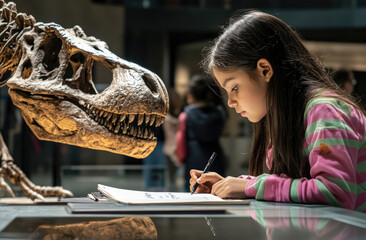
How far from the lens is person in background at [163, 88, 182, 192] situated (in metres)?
4.62

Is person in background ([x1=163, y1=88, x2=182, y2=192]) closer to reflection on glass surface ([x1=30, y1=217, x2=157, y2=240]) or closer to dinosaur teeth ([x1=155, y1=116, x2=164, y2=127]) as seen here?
dinosaur teeth ([x1=155, y1=116, x2=164, y2=127])

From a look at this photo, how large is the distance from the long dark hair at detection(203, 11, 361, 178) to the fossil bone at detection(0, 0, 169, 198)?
256 millimetres

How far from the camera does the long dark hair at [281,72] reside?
1455 millimetres

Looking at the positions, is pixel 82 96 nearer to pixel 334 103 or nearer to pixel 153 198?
pixel 153 198

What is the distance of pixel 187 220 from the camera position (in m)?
1.08

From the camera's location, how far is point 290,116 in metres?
1.46

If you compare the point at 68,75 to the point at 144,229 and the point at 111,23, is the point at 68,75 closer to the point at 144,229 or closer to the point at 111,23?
the point at 144,229

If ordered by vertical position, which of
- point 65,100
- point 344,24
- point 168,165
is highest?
point 344,24

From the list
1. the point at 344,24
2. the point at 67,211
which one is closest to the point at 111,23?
the point at 344,24

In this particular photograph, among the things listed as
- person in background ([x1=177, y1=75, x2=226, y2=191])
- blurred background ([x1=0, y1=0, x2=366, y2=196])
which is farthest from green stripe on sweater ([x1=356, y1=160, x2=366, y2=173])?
blurred background ([x1=0, y1=0, x2=366, y2=196])

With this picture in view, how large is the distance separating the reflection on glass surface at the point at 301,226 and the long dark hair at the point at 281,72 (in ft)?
0.93

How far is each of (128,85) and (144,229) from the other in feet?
2.24

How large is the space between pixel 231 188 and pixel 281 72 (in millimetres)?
380

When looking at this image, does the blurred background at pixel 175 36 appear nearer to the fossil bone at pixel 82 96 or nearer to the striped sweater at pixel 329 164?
the fossil bone at pixel 82 96
